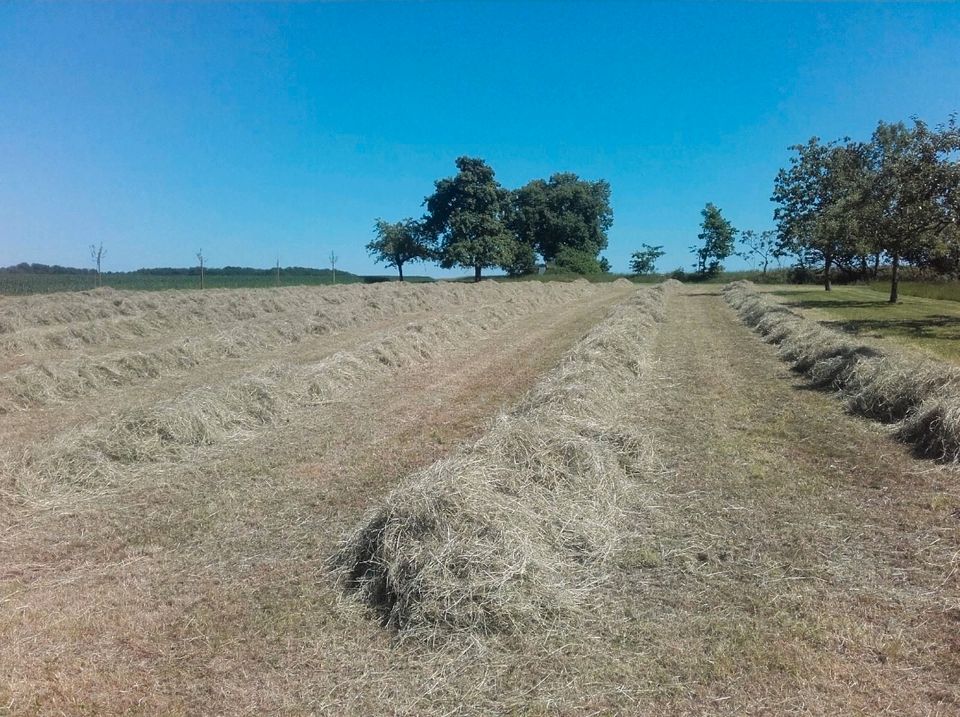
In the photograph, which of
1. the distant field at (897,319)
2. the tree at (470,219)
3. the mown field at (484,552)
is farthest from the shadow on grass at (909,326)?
the tree at (470,219)

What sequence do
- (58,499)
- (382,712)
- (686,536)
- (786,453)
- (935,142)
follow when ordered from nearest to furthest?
1. (382,712)
2. (686,536)
3. (58,499)
4. (786,453)
5. (935,142)

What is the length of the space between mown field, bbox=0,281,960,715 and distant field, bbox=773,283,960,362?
7.10 m

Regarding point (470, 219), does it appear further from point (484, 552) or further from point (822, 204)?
point (484, 552)

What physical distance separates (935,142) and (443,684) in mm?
20022

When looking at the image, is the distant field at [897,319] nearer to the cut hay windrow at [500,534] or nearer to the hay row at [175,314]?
the cut hay windrow at [500,534]

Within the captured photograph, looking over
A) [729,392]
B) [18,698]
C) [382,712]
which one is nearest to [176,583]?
[18,698]

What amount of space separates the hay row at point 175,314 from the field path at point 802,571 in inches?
544

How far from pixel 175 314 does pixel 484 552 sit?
64.8 ft

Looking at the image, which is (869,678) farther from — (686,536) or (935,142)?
(935,142)

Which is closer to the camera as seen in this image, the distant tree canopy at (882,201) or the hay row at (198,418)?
the hay row at (198,418)

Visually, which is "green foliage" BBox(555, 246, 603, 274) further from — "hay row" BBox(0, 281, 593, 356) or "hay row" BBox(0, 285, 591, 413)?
"hay row" BBox(0, 285, 591, 413)

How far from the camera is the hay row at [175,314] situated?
55.1 feet

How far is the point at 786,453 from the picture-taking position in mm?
6867

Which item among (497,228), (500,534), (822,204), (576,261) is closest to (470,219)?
(497,228)
